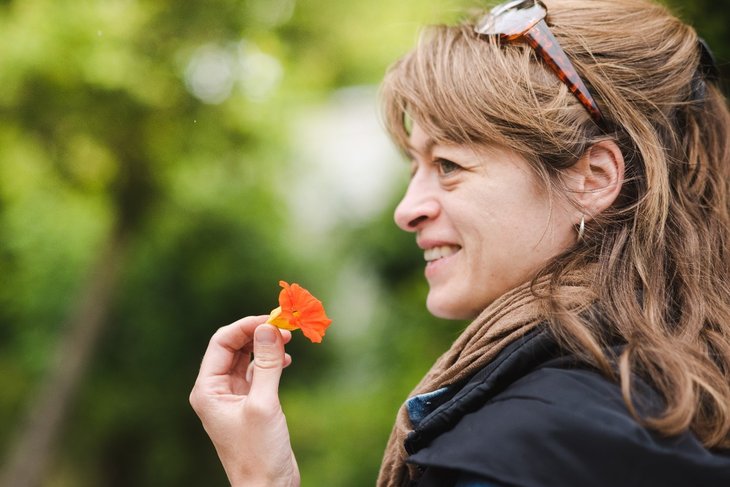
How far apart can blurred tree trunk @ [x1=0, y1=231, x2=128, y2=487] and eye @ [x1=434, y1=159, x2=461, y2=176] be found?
21.3 feet

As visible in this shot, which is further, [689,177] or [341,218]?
[341,218]

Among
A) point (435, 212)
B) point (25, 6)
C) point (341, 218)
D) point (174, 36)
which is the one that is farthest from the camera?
point (341, 218)

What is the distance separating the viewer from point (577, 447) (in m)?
1.30

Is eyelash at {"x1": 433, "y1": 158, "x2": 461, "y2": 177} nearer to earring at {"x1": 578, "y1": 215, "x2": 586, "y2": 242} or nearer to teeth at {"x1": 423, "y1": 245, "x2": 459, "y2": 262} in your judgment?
teeth at {"x1": 423, "y1": 245, "x2": 459, "y2": 262}

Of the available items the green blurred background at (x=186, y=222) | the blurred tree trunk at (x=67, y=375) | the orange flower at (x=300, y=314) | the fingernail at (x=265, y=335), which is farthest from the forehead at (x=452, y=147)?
the blurred tree trunk at (x=67, y=375)

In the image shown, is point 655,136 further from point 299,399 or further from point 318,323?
point 299,399

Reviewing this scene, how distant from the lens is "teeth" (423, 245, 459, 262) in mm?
1903

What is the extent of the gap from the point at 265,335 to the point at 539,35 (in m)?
1.00

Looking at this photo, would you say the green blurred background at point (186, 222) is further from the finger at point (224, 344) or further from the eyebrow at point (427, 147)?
the finger at point (224, 344)

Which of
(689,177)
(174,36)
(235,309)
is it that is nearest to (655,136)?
(689,177)

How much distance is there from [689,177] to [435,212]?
2.29ft

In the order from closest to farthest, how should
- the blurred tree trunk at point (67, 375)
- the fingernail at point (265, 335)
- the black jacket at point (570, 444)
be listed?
the black jacket at point (570, 444) < the fingernail at point (265, 335) < the blurred tree trunk at point (67, 375)

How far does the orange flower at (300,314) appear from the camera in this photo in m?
1.72

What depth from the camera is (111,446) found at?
33.4 feet
